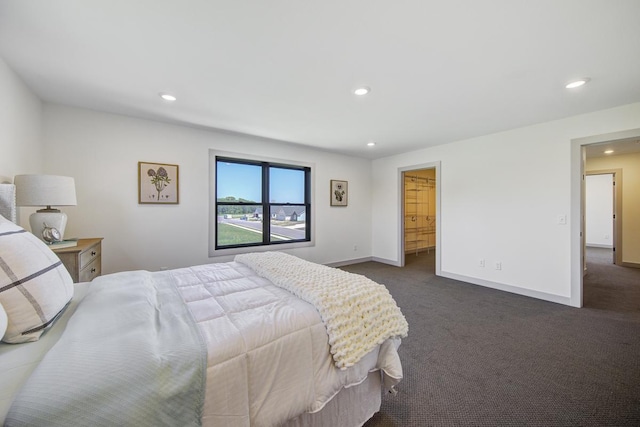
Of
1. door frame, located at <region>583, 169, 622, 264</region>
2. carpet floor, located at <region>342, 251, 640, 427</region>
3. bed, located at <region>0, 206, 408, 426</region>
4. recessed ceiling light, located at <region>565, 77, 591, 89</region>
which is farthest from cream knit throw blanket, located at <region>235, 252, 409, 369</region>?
door frame, located at <region>583, 169, 622, 264</region>

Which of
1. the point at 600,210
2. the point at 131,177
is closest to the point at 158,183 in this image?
the point at 131,177

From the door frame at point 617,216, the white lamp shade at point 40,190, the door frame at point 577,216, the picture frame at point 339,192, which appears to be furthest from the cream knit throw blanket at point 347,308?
the door frame at point 617,216

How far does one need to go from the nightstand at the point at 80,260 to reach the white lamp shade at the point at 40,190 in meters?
0.43

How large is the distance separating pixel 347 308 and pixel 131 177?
132 inches

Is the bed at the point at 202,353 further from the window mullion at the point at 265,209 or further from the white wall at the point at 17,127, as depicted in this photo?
the window mullion at the point at 265,209

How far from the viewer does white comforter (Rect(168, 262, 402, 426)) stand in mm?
960

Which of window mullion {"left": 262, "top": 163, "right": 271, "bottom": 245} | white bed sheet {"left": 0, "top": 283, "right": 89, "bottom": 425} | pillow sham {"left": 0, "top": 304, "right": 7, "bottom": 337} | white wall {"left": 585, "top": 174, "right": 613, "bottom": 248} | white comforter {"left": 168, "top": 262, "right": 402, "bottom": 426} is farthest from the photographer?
white wall {"left": 585, "top": 174, "right": 613, "bottom": 248}

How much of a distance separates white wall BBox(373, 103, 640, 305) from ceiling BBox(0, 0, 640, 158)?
43cm

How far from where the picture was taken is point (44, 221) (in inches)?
87.9

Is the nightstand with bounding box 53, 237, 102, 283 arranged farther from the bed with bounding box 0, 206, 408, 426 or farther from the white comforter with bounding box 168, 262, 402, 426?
the white comforter with bounding box 168, 262, 402, 426

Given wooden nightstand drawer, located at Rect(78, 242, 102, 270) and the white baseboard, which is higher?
wooden nightstand drawer, located at Rect(78, 242, 102, 270)

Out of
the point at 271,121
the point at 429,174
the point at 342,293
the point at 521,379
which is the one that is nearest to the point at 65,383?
the point at 342,293

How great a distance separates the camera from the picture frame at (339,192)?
5298 mm

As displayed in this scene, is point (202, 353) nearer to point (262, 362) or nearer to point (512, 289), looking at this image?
point (262, 362)
